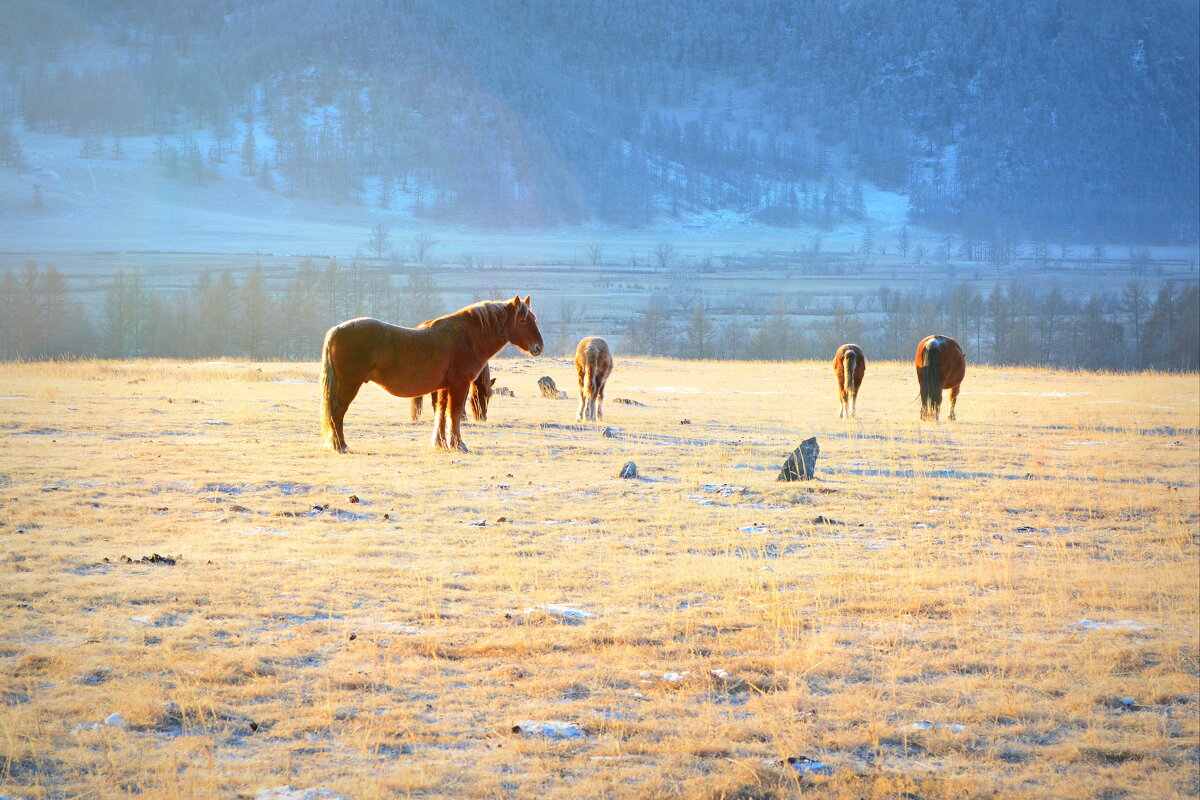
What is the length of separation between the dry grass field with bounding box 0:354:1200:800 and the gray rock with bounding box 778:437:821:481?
211mm

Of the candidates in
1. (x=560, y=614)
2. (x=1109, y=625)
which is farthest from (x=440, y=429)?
(x=1109, y=625)

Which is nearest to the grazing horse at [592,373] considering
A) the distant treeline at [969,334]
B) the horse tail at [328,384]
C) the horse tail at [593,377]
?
the horse tail at [593,377]

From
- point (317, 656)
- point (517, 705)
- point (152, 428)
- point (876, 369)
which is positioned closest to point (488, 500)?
point (317, 656)

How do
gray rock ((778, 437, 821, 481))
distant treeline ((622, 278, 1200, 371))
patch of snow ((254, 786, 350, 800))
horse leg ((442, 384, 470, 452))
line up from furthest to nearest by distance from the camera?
distant treeline ((622, 278, 1200, 371)) < horse leg ((442, 384, 470, 452)) < gray rock ((778, 437, 821, 481)) < patch of snow ((254, 786, 350, 800))

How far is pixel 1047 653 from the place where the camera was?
21.6ft

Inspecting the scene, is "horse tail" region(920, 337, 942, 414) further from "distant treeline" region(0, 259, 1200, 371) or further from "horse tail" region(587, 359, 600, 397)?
"distant treeline" region(0, 259, 1200, 371)

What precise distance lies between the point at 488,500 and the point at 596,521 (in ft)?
5.20

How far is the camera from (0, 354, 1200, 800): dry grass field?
15.9 feet

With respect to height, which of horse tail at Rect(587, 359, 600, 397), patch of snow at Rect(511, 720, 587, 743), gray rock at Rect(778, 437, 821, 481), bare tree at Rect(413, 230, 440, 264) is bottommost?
patch of snow at Rect(511, 720, 587, 743)

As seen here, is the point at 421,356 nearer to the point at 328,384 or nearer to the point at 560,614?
the point at 328,384

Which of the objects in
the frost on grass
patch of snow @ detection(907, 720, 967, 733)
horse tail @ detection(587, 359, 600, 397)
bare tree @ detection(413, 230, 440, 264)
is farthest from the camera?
bare tree @ detection(413, 230, 440, 264)

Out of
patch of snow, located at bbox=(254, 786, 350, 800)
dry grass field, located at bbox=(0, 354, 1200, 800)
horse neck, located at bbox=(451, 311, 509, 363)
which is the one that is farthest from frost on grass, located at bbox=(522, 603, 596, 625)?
horse neck, located at bbox=(451, 311, 509, 363)

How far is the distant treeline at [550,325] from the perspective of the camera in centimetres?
7919

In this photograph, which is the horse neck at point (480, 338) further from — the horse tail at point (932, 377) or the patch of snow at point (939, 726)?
the patch of snow at point (939, 726)
